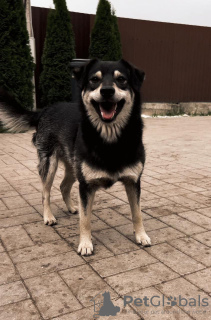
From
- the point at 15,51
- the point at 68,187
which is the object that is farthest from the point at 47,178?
the point at 15,51

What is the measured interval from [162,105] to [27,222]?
11260 millimetres

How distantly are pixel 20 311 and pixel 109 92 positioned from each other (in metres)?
1.64

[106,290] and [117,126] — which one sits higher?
[117,126]

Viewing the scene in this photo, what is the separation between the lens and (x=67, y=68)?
10797 millimetres

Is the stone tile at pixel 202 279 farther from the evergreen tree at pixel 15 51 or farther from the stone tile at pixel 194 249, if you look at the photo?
the evergreen tree at pixel 15 51

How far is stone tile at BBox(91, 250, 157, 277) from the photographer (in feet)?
8.04

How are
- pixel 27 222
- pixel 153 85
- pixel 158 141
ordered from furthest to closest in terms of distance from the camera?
1. pixel 153 85
2. pixel 158 141
3. pixel 27 222

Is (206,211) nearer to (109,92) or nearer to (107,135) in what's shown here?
(107,135)

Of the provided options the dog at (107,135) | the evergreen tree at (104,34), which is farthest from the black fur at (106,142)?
the evergreen tree at (104,34)

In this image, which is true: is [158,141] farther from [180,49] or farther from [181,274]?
[180,49]

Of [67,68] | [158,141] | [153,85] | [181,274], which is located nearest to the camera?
[181,274]

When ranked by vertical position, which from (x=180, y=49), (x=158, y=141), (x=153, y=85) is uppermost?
(x=180, y=49)

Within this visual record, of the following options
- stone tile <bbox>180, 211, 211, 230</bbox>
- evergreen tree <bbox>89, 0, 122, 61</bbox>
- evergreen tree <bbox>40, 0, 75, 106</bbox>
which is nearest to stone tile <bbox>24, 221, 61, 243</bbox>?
stone tile <bbox>180, 211, 211, 230</bbox>

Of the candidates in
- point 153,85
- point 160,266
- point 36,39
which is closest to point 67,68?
point 36,39
